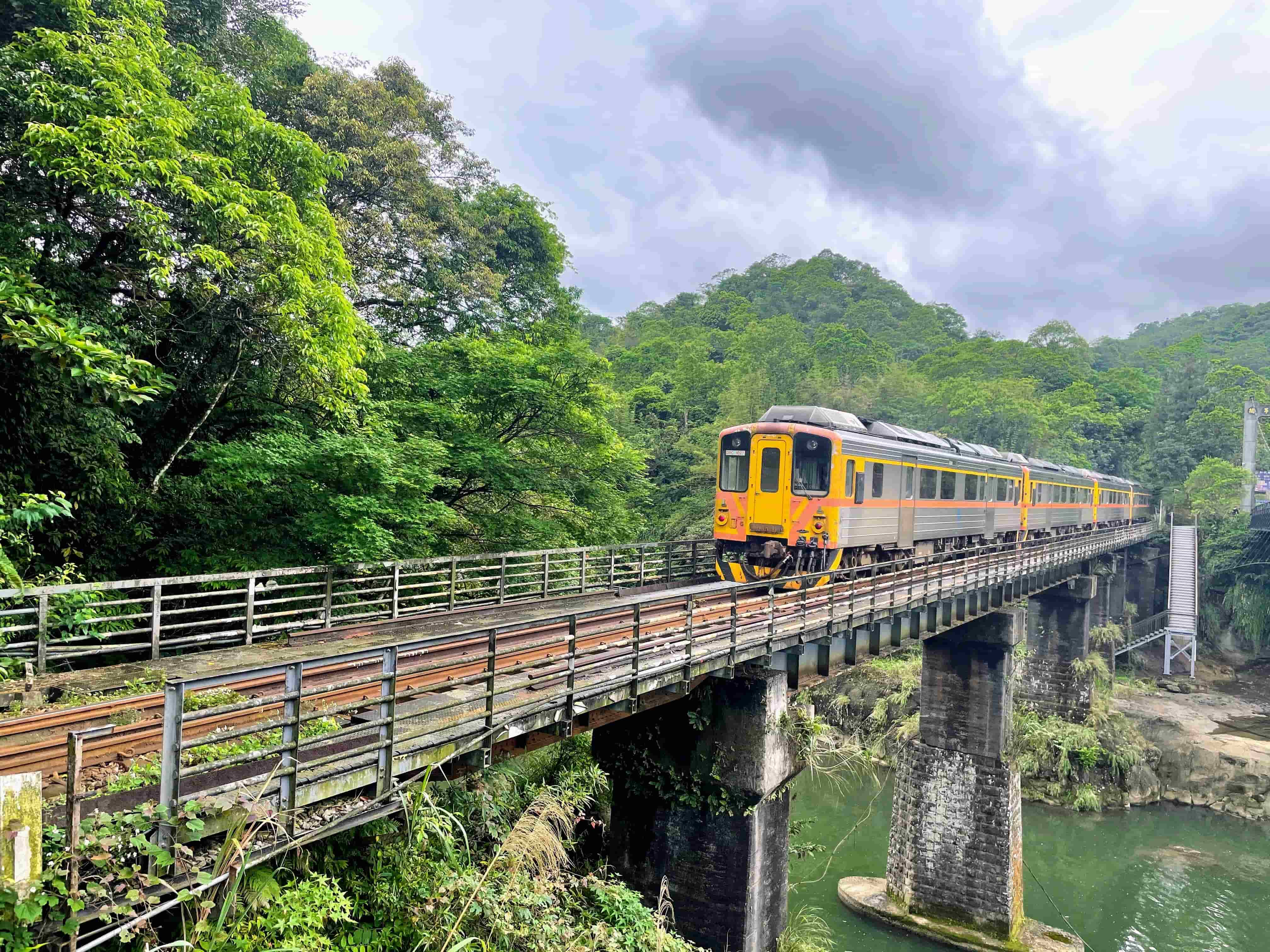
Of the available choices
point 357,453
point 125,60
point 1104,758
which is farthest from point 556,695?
point 1104,758

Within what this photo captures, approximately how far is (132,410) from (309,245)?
372cm

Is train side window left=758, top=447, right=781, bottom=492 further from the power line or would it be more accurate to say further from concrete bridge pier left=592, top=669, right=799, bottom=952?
the power line

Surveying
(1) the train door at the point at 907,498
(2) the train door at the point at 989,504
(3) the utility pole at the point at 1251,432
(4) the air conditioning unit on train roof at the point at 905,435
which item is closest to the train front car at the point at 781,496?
(4) the air conditioning unit on train roof at the point at 905,435

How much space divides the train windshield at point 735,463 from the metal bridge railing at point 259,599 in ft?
5.79

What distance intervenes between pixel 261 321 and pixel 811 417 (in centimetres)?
940

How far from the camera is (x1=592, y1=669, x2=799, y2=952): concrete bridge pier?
363 inches

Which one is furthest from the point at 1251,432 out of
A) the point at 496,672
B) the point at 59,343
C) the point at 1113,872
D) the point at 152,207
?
the point at 59,343

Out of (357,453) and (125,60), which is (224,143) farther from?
(357,453)

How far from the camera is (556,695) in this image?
6617mm

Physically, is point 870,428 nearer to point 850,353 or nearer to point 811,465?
point 811,465

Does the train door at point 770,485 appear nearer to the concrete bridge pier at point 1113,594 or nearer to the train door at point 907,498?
the train door at point 907,498

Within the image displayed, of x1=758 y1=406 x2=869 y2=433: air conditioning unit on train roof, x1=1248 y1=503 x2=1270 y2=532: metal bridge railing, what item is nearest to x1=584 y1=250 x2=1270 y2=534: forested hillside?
x1=1248 y1=503 x2=1270 y2=532: metal bridge railing

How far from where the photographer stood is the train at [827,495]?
13922 mm

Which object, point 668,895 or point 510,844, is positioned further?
point 668,895
